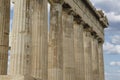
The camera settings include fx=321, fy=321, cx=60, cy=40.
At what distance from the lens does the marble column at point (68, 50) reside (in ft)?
165

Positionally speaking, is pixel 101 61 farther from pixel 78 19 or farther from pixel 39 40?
pixel 39 40

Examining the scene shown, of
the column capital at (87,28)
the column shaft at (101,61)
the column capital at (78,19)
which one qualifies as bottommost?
the column shaft at (101,61)

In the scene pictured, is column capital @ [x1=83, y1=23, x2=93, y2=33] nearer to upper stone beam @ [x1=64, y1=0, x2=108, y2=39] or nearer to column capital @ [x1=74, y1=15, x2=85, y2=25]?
upper stone beam @ [x1=64, y1=0, x2=108, y2=39]

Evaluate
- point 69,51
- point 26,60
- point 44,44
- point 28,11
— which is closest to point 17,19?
point 28,11

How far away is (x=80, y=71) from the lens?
56.8 m

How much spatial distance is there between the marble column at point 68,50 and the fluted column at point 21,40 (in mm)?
17643

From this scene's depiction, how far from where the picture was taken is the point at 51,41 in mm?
45000

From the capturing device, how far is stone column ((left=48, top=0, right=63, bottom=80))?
43812mm

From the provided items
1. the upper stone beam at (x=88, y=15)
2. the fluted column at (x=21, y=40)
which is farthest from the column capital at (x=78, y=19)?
the fluted column at (x=21, y=40)

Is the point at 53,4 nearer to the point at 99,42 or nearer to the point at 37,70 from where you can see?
the point at 37,70

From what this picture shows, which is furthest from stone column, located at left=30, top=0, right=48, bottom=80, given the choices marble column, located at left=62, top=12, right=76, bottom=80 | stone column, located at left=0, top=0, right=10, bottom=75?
marble column, located at left=62, top=12, right=76, bottom=80

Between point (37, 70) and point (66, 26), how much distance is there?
48.9 feet

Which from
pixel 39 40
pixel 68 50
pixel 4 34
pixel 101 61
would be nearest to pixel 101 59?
pixel 101 61

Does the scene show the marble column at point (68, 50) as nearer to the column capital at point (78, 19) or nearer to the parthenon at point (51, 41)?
the parthenon at point (51, 41)
